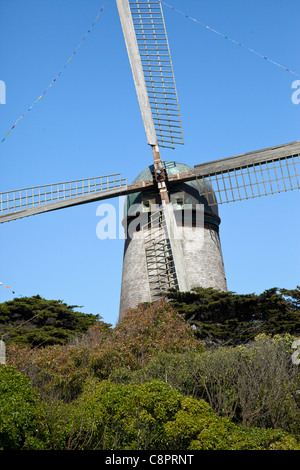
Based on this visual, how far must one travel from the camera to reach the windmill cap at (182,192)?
73.5 ft

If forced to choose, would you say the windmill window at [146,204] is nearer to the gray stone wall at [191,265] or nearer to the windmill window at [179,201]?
the windmill window at [179,201]

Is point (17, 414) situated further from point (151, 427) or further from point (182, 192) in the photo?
point (182, 192)

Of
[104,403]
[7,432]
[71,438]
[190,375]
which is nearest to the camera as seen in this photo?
[7,432]

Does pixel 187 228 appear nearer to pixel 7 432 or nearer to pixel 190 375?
pixel 190 375

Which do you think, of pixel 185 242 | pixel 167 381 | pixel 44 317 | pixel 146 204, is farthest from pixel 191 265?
pixel 167 381

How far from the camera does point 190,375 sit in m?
14.7

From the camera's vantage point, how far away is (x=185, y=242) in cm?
2230

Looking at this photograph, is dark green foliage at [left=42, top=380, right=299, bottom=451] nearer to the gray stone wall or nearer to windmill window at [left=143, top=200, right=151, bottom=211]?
the gray stone wall

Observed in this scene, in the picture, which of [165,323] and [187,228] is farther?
[187,228]

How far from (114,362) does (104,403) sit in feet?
13.6

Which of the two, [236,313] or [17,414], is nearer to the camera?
[17,414]

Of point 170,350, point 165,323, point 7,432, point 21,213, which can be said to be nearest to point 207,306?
point 165,323

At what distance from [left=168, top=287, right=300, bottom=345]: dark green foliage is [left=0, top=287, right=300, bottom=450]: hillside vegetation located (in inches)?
1.3

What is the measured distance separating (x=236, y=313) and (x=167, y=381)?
5939mm
